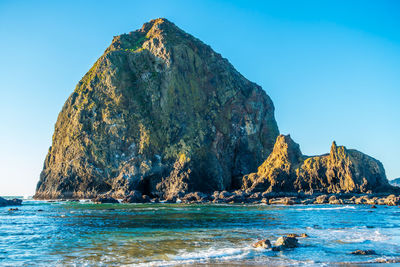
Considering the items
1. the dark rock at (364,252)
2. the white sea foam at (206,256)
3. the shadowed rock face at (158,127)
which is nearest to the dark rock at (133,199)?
the shadowed rock face at (158,127)

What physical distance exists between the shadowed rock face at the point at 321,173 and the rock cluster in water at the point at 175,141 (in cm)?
23

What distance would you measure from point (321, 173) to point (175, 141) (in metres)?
40.1

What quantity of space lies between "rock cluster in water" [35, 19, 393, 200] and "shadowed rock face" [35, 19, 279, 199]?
1.03 ft

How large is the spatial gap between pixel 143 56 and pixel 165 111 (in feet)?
67.9

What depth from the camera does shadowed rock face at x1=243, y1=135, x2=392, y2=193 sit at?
70.6 metres

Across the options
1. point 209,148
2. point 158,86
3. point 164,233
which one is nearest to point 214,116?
point 209,148

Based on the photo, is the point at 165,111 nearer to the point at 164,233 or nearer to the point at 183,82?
the point at 183,82

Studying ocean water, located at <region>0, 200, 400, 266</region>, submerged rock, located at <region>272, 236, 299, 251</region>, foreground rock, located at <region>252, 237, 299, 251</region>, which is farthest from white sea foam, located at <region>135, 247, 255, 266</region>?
submerged rock, located at <region>272, 236, 299, 251</region>

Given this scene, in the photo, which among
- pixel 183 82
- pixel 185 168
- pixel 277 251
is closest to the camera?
pixel 277 251

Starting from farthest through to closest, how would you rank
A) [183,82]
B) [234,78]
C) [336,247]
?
[234,78] → [183,82] → [336,247]

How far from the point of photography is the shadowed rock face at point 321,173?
70.6 metres

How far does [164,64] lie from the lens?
101 metres

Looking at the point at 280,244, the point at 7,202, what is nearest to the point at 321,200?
the point at 280,244

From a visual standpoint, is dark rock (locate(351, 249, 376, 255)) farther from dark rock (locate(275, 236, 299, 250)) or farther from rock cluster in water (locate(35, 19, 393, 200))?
rock cluster in water (locate(35, 19, 393, 200))
